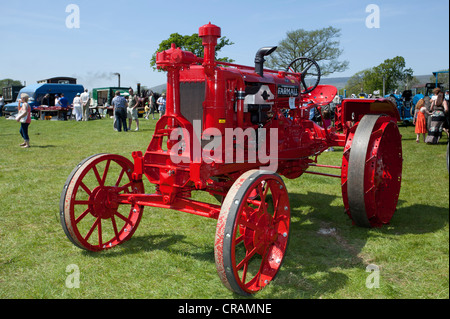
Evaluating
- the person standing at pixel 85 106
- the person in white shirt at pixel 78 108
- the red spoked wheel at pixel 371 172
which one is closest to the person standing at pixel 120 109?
the person standing at pixel 85 106

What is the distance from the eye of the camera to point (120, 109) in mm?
15180

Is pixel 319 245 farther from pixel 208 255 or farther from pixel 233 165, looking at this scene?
pixel 233 165

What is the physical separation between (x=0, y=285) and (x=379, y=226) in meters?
3.93

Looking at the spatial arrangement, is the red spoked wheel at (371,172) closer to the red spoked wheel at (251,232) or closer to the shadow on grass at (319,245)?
the shadow on grass at (319,245)

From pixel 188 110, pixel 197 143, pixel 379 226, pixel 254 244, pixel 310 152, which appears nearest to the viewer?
pixel 254 244

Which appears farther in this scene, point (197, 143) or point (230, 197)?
point (197, 143)

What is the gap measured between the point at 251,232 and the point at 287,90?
7.25ft

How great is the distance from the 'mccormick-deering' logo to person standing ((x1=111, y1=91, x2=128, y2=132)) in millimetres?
11072

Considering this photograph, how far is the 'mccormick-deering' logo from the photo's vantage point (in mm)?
4613

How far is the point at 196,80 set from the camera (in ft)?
12.2

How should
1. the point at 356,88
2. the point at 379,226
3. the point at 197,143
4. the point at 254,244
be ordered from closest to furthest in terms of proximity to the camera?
the point at 254,244, the point at 197,143, the point at 379,226, the point at 356,88
